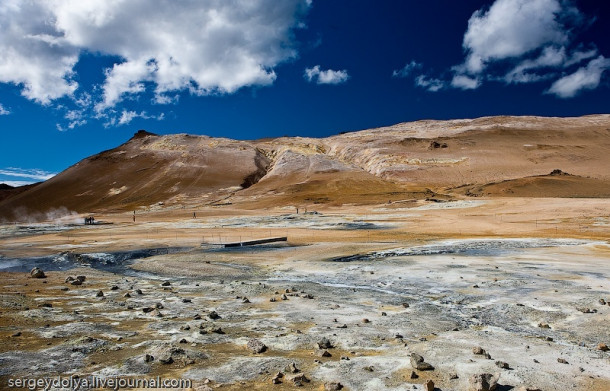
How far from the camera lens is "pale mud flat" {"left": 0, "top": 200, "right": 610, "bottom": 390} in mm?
7246

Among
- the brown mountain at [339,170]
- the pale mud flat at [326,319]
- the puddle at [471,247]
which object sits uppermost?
the brown mountain at [339,170]

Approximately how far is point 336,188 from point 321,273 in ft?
267

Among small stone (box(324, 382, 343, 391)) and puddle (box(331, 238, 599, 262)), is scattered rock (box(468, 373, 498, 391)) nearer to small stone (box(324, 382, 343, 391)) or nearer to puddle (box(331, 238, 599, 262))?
small stone (box(324, 382, 343, 391))

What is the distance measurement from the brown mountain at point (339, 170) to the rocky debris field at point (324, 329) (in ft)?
218

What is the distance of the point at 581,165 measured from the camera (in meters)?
111

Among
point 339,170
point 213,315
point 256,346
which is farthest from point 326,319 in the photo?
point 339,170

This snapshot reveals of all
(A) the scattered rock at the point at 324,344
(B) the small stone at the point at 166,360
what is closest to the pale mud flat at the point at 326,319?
(B) the small stone at the point at 166,360

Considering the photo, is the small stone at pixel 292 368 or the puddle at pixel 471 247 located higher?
the small stone at pixel 292 368

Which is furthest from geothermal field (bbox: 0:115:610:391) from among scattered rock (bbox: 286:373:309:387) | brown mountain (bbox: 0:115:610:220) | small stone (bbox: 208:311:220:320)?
brown mountain (bbox: 0:115:610:220)

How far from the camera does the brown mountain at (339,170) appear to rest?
92500 mm

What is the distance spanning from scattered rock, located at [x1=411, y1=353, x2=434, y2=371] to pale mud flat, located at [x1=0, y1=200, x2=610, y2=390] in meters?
0.10

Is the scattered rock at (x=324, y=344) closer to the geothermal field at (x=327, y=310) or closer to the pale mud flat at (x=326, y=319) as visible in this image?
the geothermal field at (x=327, y=310)

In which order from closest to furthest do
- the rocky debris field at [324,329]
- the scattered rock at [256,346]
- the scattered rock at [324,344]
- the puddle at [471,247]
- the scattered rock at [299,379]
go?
the scattered rock at [299,379], the rocky debris field at [324,329], the scattered rock at [256,346], the scattered rock at [324,344], the puddle at [471,247]

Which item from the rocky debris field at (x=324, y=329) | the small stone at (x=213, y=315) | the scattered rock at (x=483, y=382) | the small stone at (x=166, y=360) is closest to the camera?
the scattered rock at (x=483, y=382)
